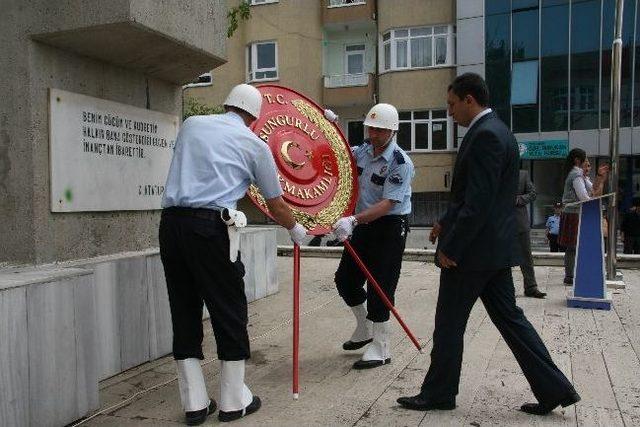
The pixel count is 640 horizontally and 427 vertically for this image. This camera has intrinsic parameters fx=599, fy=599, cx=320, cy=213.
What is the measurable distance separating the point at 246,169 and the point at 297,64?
75.3ft

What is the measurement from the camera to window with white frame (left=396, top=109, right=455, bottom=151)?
926 inches

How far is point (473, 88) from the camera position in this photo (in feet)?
11.6

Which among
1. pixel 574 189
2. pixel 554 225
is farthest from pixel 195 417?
pixel 554 225

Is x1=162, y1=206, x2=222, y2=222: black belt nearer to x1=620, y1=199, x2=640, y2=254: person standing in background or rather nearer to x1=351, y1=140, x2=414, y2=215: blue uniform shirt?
x1=351, y1=140, x2=414, y2=215: blue uniform shirt

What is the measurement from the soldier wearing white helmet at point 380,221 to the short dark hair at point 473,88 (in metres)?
0.89

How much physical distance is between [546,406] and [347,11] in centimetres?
2381

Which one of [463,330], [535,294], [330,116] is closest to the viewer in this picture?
[463,330]

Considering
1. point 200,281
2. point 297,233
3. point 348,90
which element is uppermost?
point 348,90

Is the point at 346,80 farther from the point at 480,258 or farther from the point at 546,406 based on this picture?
the point at 546,406

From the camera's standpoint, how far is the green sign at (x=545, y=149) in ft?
69.6

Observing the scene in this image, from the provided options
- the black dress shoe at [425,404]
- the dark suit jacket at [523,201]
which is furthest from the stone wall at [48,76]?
the dark suit jacket at [523,201]

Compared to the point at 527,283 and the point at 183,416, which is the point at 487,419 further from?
the point at 527,283

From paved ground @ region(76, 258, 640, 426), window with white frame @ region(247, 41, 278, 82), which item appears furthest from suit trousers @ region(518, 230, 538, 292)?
window with white frame @ region(247, 41, 278, 82)

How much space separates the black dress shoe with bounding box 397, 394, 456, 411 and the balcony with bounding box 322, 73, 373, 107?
22317 millimetres
